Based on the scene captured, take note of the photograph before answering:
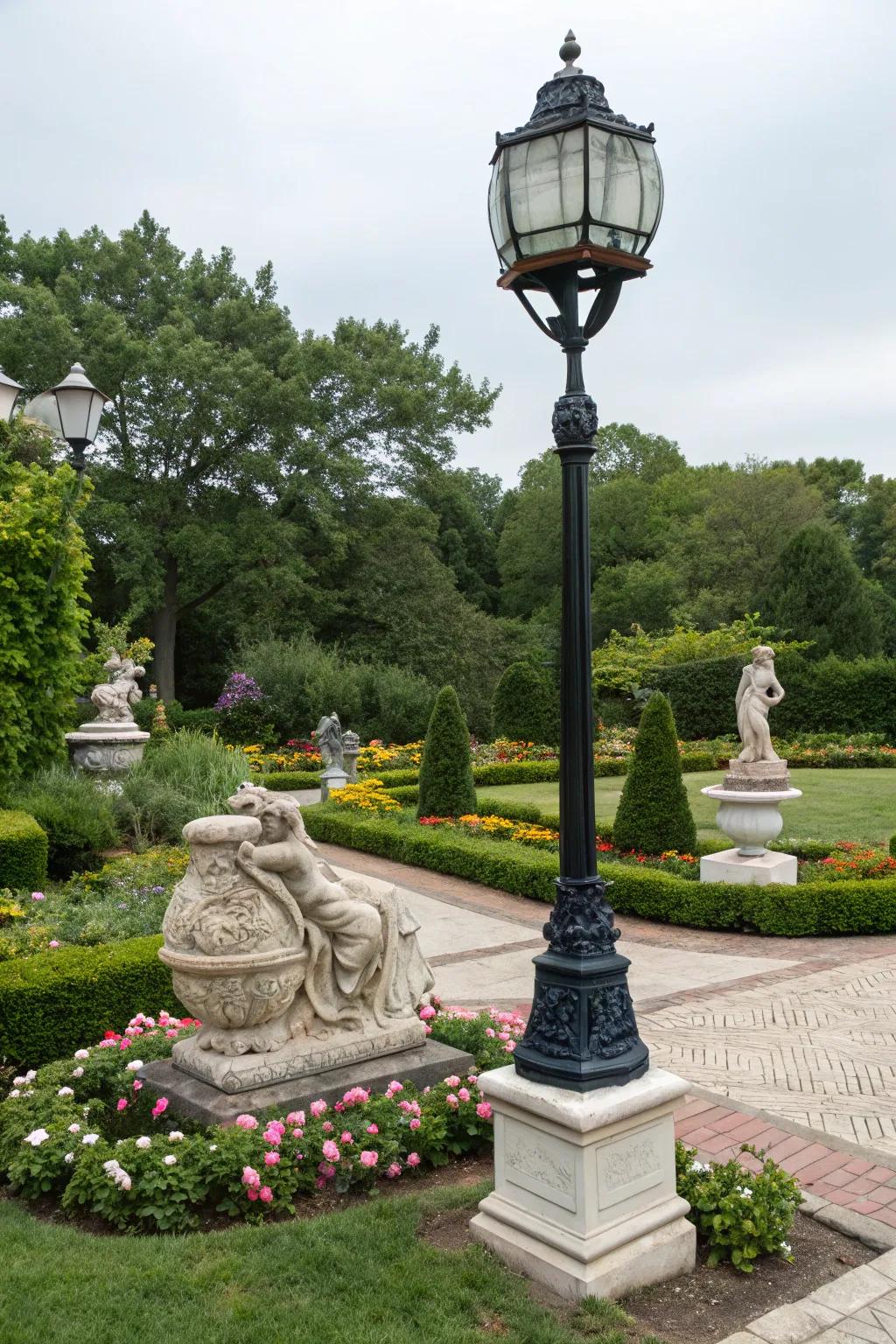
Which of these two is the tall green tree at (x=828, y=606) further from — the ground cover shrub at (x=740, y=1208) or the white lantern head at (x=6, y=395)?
the ground cover shrub at (x=740, y=1208)

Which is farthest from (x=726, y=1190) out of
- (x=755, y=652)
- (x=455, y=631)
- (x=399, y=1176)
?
(x=455, y=631)

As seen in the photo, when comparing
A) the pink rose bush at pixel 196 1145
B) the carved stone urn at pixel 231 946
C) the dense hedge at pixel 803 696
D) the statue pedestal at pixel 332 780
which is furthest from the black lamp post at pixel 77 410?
the dense hedge at pixel 803 696

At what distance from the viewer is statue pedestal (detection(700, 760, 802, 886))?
450 inches

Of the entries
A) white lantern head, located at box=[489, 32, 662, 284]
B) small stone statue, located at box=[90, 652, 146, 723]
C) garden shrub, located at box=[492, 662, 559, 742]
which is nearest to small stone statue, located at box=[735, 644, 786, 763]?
white lantern head, located at box=[489, 32, 662, 284]

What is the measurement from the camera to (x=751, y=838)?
38.2 ft

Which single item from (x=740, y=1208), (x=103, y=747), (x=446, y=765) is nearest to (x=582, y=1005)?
(x=740, y=1208)

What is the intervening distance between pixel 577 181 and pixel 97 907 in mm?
7019

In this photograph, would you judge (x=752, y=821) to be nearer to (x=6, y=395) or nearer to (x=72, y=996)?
(x=72, y=996)

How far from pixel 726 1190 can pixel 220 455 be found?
29155mm

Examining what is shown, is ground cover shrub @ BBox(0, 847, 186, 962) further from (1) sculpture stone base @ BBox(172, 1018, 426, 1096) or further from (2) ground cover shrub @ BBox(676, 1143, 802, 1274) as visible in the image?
(2) ground cover shrub @ BBox(676, 1143, 802, 1274)

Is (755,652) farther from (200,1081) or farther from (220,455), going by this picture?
(220,455)

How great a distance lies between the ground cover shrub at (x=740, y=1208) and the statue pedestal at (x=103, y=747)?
40.5 ft

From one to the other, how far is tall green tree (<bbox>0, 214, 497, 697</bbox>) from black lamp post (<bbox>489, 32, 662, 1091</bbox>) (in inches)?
982

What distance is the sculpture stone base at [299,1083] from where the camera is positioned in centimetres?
477
